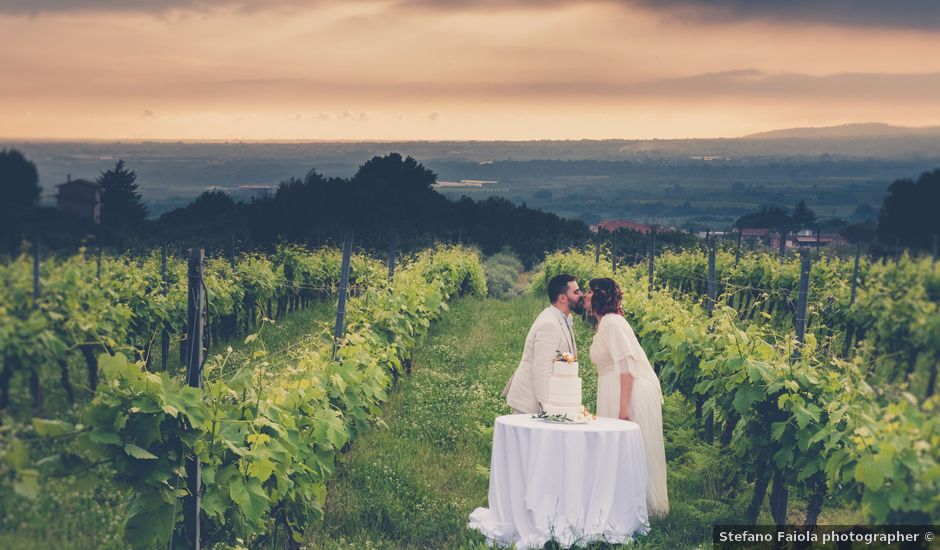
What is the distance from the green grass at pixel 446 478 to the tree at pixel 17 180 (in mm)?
2787

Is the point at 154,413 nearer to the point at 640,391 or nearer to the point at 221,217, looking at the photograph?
the point at 221,217

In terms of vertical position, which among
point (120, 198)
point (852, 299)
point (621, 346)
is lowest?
point (621, 346)

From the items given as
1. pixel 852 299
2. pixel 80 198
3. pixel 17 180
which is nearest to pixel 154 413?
pixel 80 198

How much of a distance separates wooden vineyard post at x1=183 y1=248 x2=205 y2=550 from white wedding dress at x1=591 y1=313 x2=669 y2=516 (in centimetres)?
269

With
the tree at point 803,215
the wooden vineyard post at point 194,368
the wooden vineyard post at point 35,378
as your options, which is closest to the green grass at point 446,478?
the wooden vineyard post at point 194,368

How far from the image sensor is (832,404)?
4961mm

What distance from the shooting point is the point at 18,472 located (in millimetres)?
3100

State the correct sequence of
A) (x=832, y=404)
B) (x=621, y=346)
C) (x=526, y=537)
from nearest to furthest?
1. (x=832, y=404)
2. (x=526, y=537)
3. (x=621, y=346)

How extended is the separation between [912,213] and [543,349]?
2738 millimetres

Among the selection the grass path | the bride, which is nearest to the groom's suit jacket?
the bride

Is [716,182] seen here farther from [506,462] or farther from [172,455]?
[172,455]

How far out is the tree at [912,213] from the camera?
3.69 metres

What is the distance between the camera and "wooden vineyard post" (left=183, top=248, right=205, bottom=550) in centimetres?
423

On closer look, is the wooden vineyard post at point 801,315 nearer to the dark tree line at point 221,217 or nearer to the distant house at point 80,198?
the dark tree line at point 221,217
